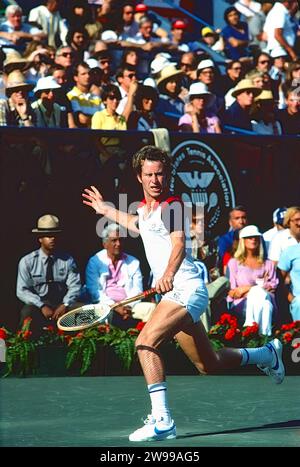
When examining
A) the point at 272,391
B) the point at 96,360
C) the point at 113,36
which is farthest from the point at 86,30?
the point at 272,391

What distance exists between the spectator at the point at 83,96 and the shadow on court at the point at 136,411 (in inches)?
147

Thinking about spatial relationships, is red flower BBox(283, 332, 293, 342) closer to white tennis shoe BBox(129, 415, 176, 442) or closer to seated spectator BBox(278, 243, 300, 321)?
seated spectator BBox(278, 243, 300, 321)

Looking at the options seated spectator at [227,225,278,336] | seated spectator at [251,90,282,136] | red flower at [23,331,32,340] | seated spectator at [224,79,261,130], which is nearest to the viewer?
red flower at [23,331,32,340]

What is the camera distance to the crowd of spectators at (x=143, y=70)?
12602mm

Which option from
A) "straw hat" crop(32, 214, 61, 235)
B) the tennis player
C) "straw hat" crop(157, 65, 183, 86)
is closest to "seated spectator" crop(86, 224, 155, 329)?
"straw hat" crop(32, 214, 61, 235)

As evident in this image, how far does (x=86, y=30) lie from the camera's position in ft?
48.6

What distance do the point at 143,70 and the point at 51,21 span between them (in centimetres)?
140

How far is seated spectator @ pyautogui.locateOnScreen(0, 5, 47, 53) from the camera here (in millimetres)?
14461

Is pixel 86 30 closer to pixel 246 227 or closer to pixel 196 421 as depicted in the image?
pixel 246 227

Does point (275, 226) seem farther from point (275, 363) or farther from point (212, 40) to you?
point (212, 40)

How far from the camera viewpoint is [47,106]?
39.7 feet

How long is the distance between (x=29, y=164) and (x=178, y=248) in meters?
4.50

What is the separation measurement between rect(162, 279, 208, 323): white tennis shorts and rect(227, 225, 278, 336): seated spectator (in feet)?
14.6

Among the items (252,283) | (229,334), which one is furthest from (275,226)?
(229,334)
